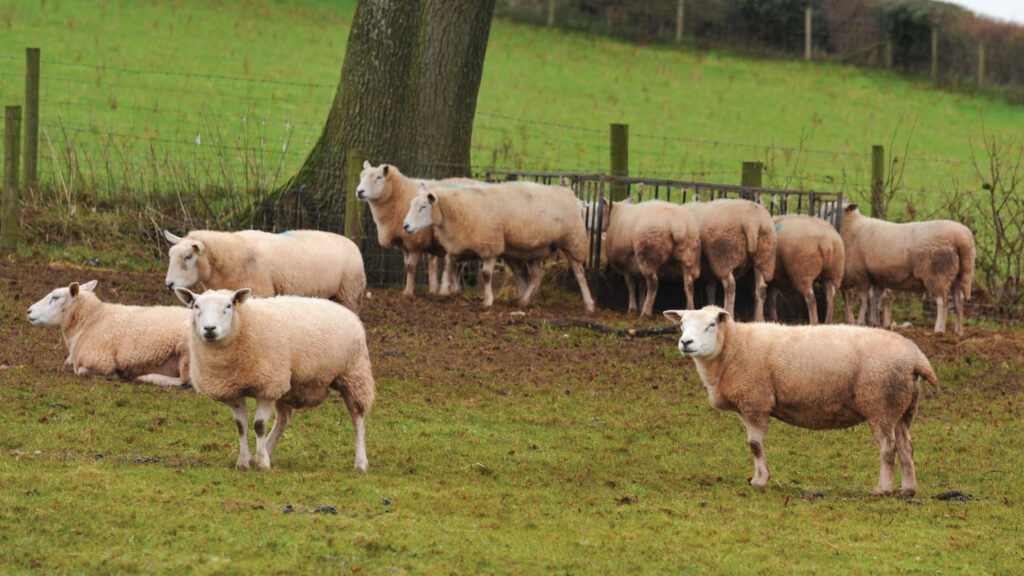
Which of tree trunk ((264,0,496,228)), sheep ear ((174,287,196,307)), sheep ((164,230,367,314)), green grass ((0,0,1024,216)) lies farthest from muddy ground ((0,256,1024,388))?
green grass ((0,0,1024,216))

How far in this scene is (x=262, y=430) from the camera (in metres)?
7.93

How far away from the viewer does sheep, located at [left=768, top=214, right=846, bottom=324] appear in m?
15.6

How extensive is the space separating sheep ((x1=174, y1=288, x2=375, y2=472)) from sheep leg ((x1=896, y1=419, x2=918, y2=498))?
137 inches

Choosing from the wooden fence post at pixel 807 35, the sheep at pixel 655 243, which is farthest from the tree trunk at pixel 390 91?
the wooden fence post at pixel 807 35

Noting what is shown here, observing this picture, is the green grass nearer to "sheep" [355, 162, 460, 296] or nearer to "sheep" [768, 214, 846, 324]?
"sheep" [355, 162, 460, 296]

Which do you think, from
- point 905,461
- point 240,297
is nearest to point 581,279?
point 905,461

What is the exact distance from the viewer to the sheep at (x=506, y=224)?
1523cm

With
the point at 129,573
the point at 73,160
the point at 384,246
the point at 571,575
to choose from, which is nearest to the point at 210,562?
the point at 129,573

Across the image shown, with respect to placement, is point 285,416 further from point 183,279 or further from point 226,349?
point 183,279

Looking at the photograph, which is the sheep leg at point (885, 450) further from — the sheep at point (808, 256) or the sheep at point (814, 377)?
the sheep at point (808, 256)

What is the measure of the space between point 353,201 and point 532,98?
20.0 meters

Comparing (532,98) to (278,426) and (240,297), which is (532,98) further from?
(240,297)

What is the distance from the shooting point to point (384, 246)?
15914 mm

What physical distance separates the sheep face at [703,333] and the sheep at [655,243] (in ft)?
20.7
